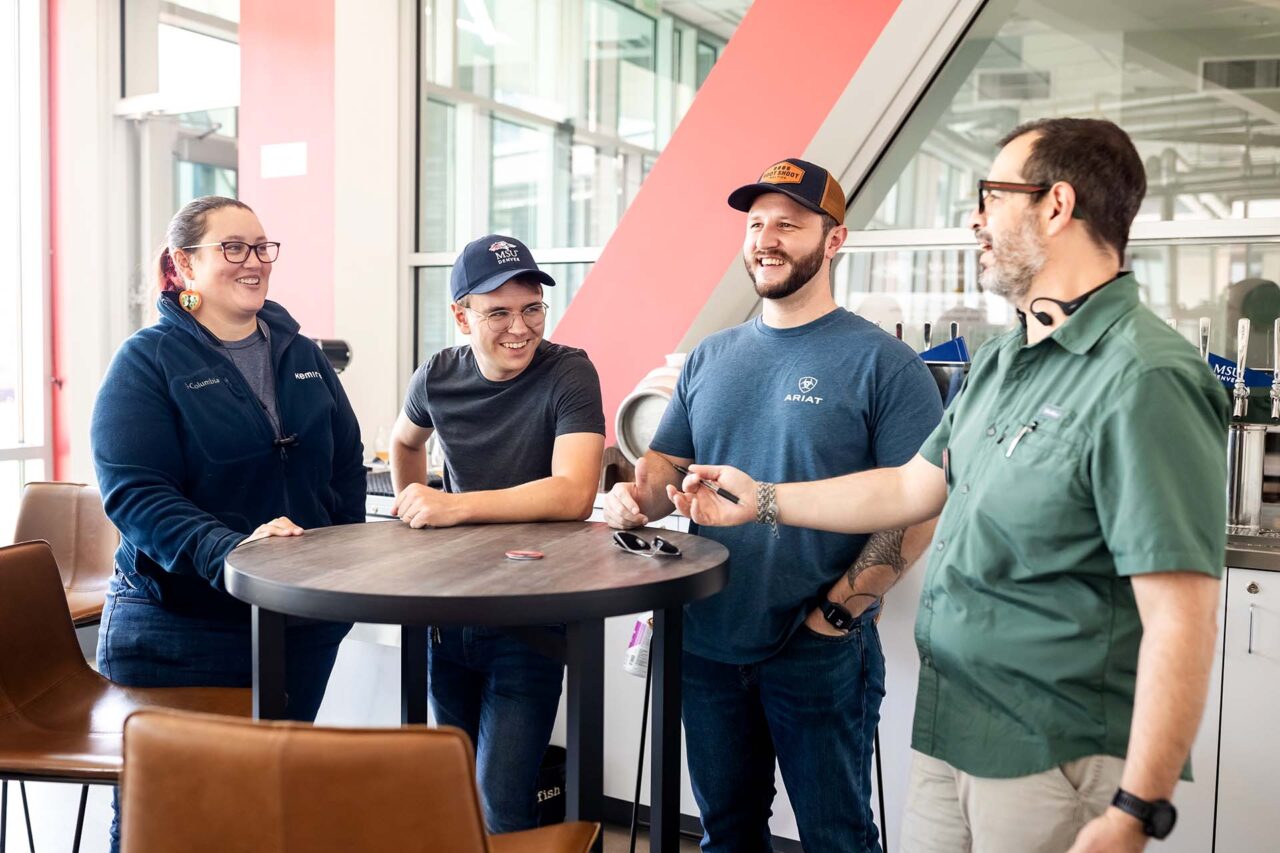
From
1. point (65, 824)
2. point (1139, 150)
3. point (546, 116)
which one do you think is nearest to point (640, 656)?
point (65, 824)

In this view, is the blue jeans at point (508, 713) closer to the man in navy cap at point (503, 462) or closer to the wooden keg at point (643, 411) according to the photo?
the man in navy cap at point (503, 462)

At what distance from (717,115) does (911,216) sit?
2.51 ft

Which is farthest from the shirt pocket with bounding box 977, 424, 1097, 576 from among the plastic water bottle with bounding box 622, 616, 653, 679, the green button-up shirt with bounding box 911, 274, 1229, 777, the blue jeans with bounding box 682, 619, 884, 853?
the plastic water bottle with bounding box 622, 616, 653, 679

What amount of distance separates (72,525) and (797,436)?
252 centimetres

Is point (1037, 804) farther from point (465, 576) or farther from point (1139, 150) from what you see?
point (1139, 150)

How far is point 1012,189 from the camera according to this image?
4.93 ft

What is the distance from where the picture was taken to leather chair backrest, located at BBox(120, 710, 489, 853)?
1.21 metres

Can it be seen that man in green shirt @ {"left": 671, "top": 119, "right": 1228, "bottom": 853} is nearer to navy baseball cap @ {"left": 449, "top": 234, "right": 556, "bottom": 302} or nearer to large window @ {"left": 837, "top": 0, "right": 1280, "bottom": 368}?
navy baseball cap @ {"left": 449, "top": 234, "right": 556, "bottom": 302}

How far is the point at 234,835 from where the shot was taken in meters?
Answer: 1.23

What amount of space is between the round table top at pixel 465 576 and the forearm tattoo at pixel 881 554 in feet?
0.94

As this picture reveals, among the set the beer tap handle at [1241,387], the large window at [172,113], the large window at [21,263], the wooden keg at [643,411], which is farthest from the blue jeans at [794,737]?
the large window at [21,263]

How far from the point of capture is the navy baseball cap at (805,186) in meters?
2.17

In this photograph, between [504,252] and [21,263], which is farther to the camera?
[21,263]

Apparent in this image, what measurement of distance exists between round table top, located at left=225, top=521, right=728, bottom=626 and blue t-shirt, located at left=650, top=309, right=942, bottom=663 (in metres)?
0.19
